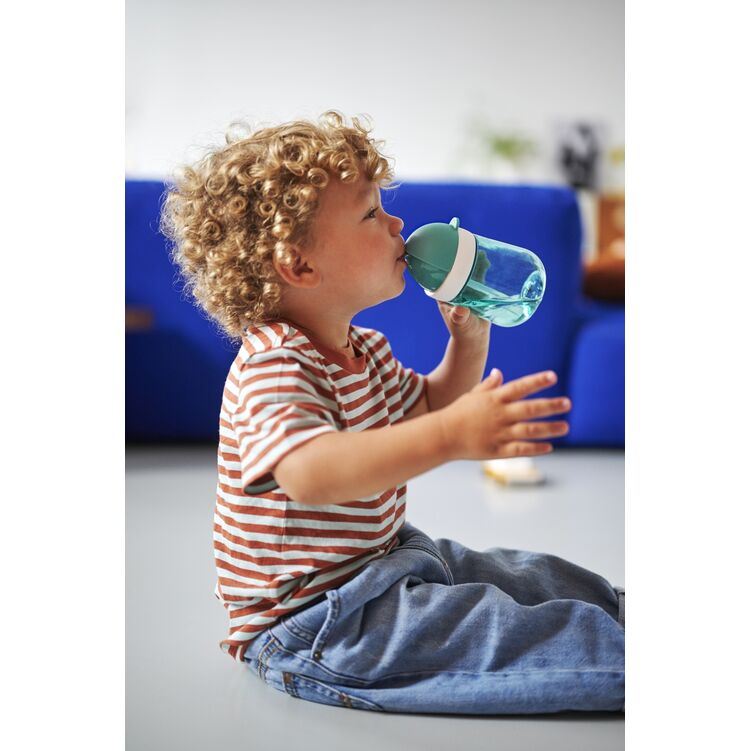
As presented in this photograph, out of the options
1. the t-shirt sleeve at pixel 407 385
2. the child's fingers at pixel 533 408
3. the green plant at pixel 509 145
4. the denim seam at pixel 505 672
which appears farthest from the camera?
the green plant at pixel 509 145

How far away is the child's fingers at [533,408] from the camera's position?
57 cm

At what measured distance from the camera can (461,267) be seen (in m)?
0.79

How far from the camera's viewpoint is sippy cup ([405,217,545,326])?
31.0 inches

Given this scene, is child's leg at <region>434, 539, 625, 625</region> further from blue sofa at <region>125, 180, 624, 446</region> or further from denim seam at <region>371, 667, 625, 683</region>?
blue sofa at <region>125, 180, 624, 446</region>

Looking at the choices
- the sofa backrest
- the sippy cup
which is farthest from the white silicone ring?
the sofa backrest

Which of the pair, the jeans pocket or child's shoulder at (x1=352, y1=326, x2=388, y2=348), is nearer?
the jeans pocket

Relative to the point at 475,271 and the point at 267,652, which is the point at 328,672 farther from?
the point at 475,271

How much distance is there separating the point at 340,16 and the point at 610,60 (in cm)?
103

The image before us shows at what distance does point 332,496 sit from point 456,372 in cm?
31

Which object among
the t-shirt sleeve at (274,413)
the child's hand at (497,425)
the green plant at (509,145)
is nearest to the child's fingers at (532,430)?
the child's hand at (497,425)

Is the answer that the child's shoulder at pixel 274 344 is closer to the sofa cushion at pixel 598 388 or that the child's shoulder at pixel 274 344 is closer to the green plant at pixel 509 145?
the sofa cushion at pixel 598 388

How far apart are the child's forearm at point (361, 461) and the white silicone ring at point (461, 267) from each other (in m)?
0.21

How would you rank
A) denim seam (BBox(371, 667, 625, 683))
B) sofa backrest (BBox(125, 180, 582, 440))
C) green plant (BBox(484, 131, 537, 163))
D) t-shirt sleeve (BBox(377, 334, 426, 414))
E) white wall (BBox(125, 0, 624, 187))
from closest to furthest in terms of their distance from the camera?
1. denim seam (BBox(371, 667, 625, 683))
2. t-shirt sleeve (BBox(377, 334, 426, 414))
3. sofa backrest (BBox(125, 180, 582, 440))
4. white wall (BBox(125, 0, 624, 187))
5. green plant (BBox(484, 131, 537, 163))
